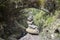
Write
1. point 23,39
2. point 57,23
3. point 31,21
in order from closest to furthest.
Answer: point 57,23, point 23,39, point 31,21

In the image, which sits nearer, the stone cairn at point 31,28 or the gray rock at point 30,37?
the gray rock at point 30,37

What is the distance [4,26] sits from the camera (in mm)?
8438

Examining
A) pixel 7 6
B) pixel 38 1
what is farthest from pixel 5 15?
pixel 38 1

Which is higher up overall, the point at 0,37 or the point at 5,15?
the point at 5,15

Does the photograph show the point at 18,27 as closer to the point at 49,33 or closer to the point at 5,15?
the point at 5,15

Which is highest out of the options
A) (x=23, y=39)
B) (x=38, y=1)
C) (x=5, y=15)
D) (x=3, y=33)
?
(x=38, y=1)

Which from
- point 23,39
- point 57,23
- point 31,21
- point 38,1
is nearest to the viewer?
point 57,23

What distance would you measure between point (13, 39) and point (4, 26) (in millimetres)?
873

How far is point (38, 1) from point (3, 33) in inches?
89.1

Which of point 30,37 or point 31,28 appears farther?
point 31,28

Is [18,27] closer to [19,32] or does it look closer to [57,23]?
[19,32]

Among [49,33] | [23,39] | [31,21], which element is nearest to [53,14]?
[49,33]

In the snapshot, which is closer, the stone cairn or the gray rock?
the gray rock

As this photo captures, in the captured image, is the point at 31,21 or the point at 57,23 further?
the point at 31,21
